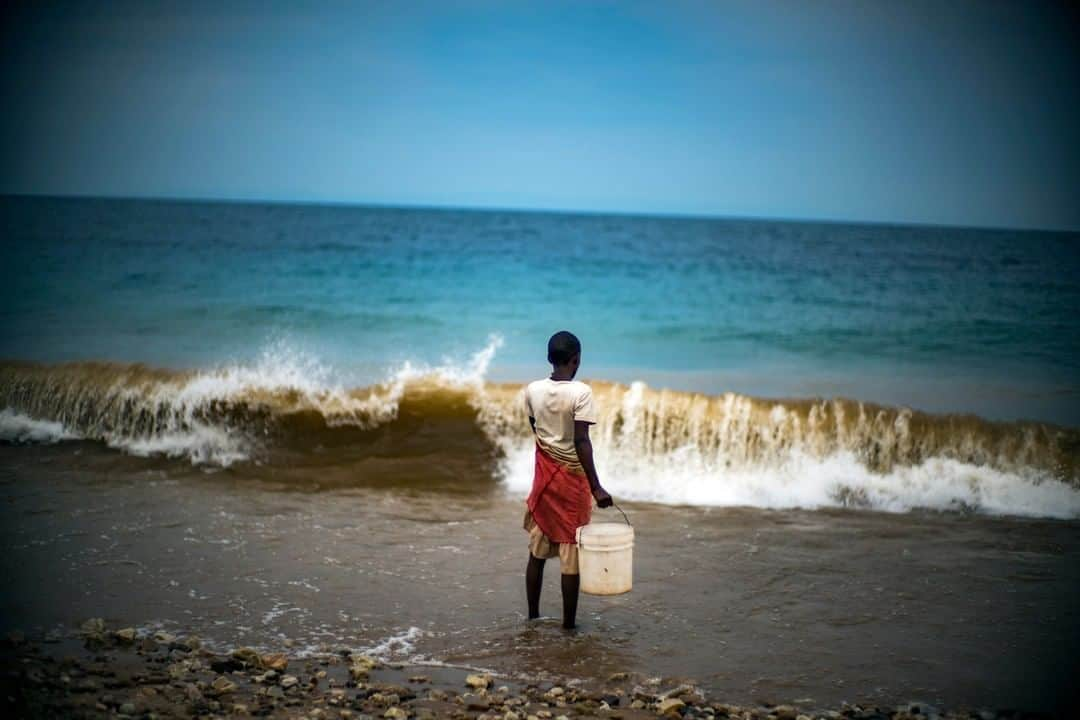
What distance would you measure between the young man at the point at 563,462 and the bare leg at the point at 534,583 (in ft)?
0.33

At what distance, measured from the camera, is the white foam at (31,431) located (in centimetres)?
1044

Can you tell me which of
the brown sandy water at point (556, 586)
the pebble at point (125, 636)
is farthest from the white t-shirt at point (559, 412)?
the pebble at point (125, 636)

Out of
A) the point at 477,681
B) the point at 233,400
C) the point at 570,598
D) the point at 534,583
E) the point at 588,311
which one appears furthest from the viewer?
the point at 588,311

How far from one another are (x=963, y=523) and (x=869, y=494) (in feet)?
3.35

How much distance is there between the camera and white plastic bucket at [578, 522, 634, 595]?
5227 millimetres

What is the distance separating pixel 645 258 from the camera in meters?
34.5

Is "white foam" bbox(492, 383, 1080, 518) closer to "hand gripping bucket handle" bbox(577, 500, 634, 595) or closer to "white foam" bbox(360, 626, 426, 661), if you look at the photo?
"hand gripping bucket handle" bbox(577, 500, 634, 595)

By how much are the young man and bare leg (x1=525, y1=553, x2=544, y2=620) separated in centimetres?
10

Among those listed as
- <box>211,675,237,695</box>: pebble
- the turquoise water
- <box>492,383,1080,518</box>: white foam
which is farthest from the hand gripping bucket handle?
the turquoise water

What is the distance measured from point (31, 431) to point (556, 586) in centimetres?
750

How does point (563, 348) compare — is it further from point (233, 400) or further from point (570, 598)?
point (233, 400)

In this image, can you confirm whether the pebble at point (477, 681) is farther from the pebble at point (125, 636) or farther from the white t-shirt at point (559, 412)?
the pebble at point (125, 636)

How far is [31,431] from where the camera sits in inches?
419

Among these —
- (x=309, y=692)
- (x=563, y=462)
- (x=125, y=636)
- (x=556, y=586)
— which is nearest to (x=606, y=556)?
(x=563, y=462)
